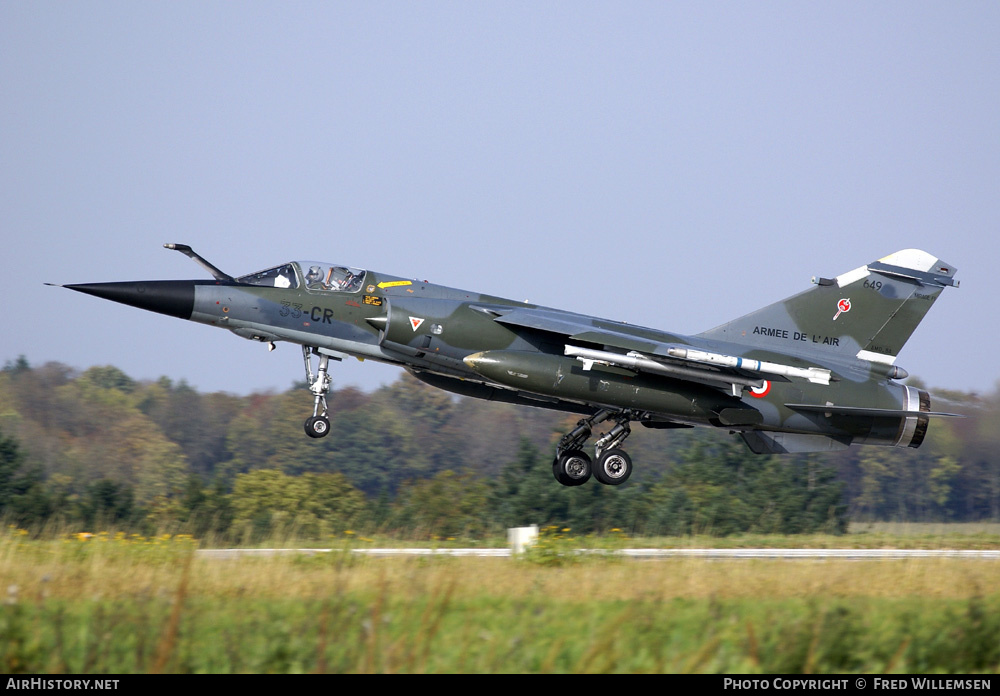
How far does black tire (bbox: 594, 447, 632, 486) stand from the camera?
Result: 55.9ft

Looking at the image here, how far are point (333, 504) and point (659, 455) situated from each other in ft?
76.6

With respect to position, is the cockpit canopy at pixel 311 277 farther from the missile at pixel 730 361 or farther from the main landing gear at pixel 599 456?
the missile at pixel 730 361

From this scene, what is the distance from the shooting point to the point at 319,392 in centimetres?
1619

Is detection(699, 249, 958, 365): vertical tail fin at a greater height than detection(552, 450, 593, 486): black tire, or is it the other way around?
detection(699, 249, 958, 365): vertical tail fin

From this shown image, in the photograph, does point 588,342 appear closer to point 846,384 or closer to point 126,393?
point 846,384

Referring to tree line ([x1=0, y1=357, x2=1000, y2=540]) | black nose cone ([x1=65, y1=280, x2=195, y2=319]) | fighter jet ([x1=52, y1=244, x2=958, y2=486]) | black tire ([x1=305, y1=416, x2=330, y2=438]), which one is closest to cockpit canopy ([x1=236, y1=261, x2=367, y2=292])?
fighter jet ([x1=52, y1=244, x2=958, y2=486])

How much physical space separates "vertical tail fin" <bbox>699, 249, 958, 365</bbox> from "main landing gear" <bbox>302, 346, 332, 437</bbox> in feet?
21.3

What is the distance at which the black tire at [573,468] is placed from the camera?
17406 millimetres

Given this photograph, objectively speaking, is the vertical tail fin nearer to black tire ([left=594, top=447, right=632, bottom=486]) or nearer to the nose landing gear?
black tire ([left=594, top=447, right=632, bottom=486])

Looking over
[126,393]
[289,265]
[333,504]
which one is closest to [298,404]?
[126,393]

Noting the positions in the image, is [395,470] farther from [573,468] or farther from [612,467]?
[612,467]

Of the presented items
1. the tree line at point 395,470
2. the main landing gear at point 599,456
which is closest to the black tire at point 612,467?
the main landing gear at point 599,456

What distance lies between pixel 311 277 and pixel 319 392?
1853 mm

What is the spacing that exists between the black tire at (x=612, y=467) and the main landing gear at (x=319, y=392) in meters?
4.58
